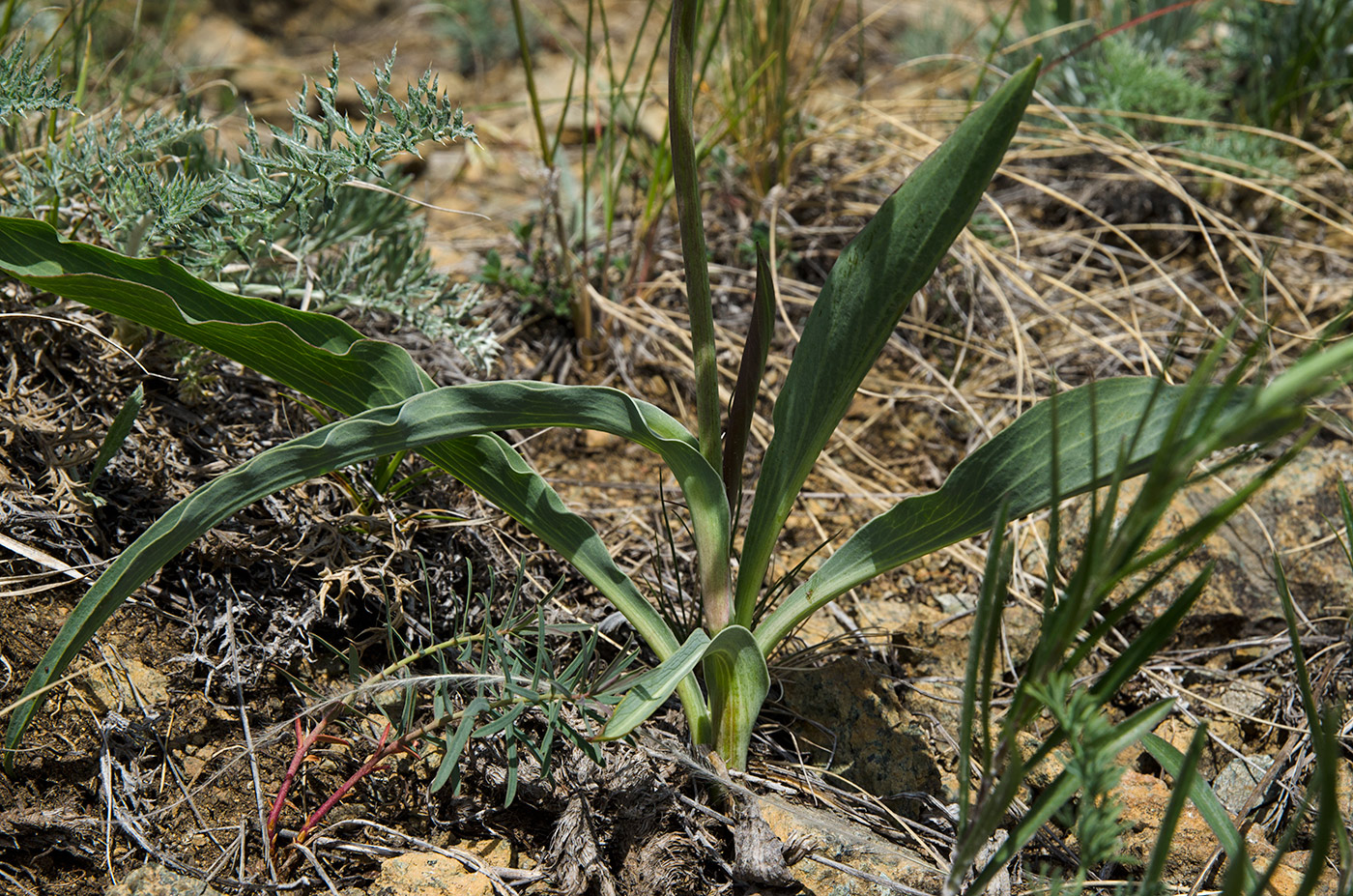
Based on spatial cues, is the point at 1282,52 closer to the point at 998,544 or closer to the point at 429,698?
the point at 998,544

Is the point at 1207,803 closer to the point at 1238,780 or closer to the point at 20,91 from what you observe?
the point at 1238,780

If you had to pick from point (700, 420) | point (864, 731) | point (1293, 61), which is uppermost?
point (1293, 61)

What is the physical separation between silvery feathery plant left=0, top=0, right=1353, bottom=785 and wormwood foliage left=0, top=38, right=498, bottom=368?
20 cm

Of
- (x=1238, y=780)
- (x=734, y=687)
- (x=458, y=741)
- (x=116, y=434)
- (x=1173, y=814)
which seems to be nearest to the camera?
(x=1173, y=814)

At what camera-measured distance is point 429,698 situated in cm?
142

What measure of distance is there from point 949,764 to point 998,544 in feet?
2.69

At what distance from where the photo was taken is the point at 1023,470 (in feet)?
3.87

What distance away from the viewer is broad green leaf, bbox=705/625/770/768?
3.96ft

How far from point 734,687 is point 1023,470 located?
1.65ft

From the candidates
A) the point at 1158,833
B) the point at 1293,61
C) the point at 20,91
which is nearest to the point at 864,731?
the point at 1158,833

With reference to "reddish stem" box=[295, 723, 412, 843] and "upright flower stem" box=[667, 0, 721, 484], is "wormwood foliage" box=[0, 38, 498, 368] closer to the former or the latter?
"upright flower stem" box=[667, 0, 721, 484]

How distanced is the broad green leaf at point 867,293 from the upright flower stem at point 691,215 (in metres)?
0.10

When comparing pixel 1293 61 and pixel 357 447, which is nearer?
pixel 357 447

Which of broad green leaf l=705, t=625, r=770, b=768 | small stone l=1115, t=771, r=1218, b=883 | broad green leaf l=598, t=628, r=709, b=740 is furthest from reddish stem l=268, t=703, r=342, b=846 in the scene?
small stone l=1115, t=771, r=1218, b=883
